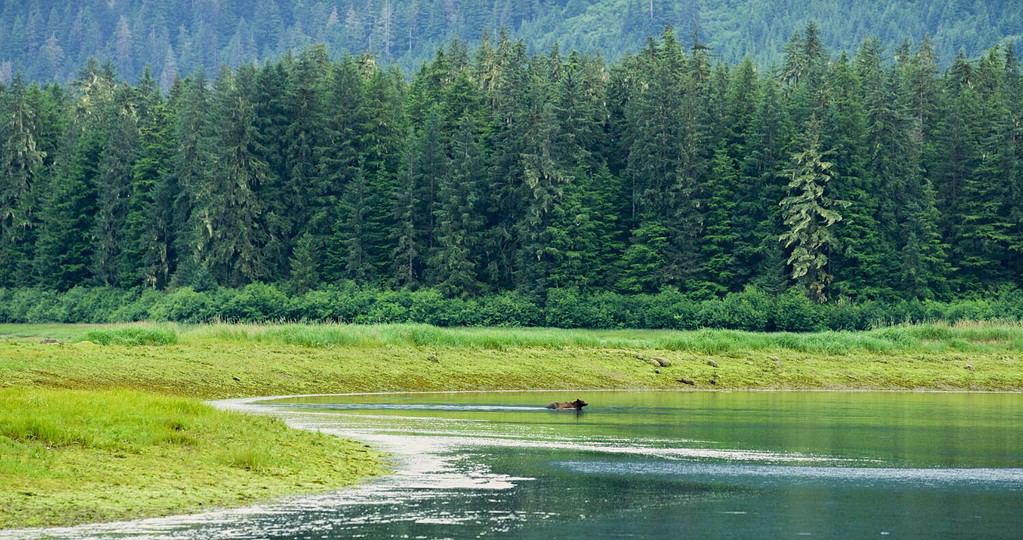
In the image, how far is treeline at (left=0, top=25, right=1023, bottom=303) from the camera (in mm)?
106000

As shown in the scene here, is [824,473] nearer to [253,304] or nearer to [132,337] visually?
[132,337]

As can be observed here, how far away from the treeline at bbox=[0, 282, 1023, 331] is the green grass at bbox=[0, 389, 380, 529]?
60.4 m

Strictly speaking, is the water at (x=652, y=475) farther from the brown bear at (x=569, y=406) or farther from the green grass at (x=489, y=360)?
the green grass at (x=489, y=360)

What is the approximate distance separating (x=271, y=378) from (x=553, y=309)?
163ft

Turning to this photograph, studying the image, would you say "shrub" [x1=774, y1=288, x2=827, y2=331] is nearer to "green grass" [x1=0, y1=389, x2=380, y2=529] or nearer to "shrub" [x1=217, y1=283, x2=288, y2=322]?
"shrub" [x1=217, y1=283, x2=288, y2=322]

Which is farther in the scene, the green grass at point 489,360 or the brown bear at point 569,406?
the green grass at point 489,360

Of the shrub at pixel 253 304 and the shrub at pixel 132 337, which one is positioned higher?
the shrub at pixel 253 304

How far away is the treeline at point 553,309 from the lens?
323ft

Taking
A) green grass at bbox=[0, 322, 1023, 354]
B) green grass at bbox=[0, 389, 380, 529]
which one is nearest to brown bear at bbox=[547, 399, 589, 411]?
green grass at bbox=[0, 389, 380, 529]

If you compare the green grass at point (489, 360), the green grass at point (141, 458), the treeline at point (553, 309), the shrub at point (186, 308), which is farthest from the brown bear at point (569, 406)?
the shrub at point (186, 308)

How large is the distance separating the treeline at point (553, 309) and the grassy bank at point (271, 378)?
763 inches

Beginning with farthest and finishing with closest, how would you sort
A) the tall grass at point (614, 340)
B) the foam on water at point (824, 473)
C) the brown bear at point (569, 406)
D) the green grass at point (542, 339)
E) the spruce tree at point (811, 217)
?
the spruce tree at point (811, 217) < the tall grass at point (614, 340) < the green grass at point (542, 339) < the brown bear at point (569, 406) < the foam on water at point (824, 473)

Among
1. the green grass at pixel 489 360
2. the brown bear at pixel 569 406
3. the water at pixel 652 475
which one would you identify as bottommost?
the water at pixel 652 475

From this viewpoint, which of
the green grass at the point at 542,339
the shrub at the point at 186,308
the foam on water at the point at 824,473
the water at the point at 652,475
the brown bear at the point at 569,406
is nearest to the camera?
the water at the point at 652,475
